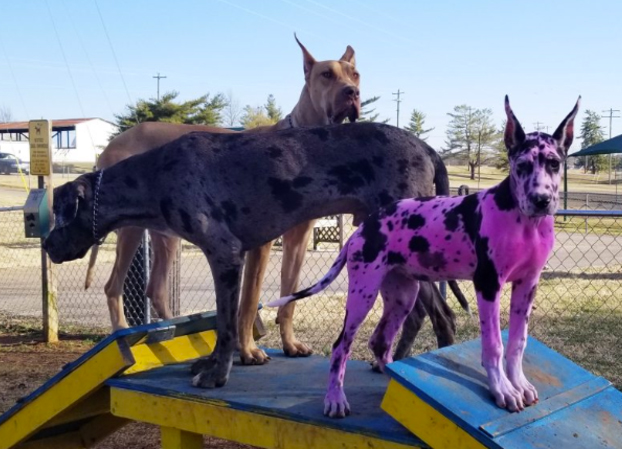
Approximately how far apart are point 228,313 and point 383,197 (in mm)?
963

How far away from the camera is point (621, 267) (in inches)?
496

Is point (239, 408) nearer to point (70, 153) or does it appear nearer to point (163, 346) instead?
point (163, 346)

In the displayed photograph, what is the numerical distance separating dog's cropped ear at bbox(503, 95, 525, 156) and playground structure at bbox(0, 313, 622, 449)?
946 mm

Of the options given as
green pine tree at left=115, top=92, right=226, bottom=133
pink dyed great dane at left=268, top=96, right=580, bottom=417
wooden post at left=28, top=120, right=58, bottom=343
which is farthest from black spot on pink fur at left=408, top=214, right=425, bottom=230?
green pine tree at left=115, top=92, right=226, bottom=133

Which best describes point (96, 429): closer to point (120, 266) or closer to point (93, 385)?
point (93, 385)

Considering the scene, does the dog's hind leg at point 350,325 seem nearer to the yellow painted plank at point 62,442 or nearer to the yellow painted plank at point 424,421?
the yellow painted plank at point 424,421

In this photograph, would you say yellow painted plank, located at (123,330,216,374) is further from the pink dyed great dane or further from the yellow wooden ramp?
the pink dyed great dane

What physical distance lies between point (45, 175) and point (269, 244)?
4.47 meters

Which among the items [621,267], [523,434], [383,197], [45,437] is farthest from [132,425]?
[621,267]

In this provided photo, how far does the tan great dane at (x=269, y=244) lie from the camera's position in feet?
14.6

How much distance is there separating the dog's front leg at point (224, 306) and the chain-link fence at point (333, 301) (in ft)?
8.23

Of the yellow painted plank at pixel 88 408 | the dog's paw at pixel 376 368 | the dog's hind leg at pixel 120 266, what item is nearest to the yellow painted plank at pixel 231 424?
the yellow painted plank at pixel 88 408

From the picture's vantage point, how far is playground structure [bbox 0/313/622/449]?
9.04ft

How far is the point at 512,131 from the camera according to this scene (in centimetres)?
277
